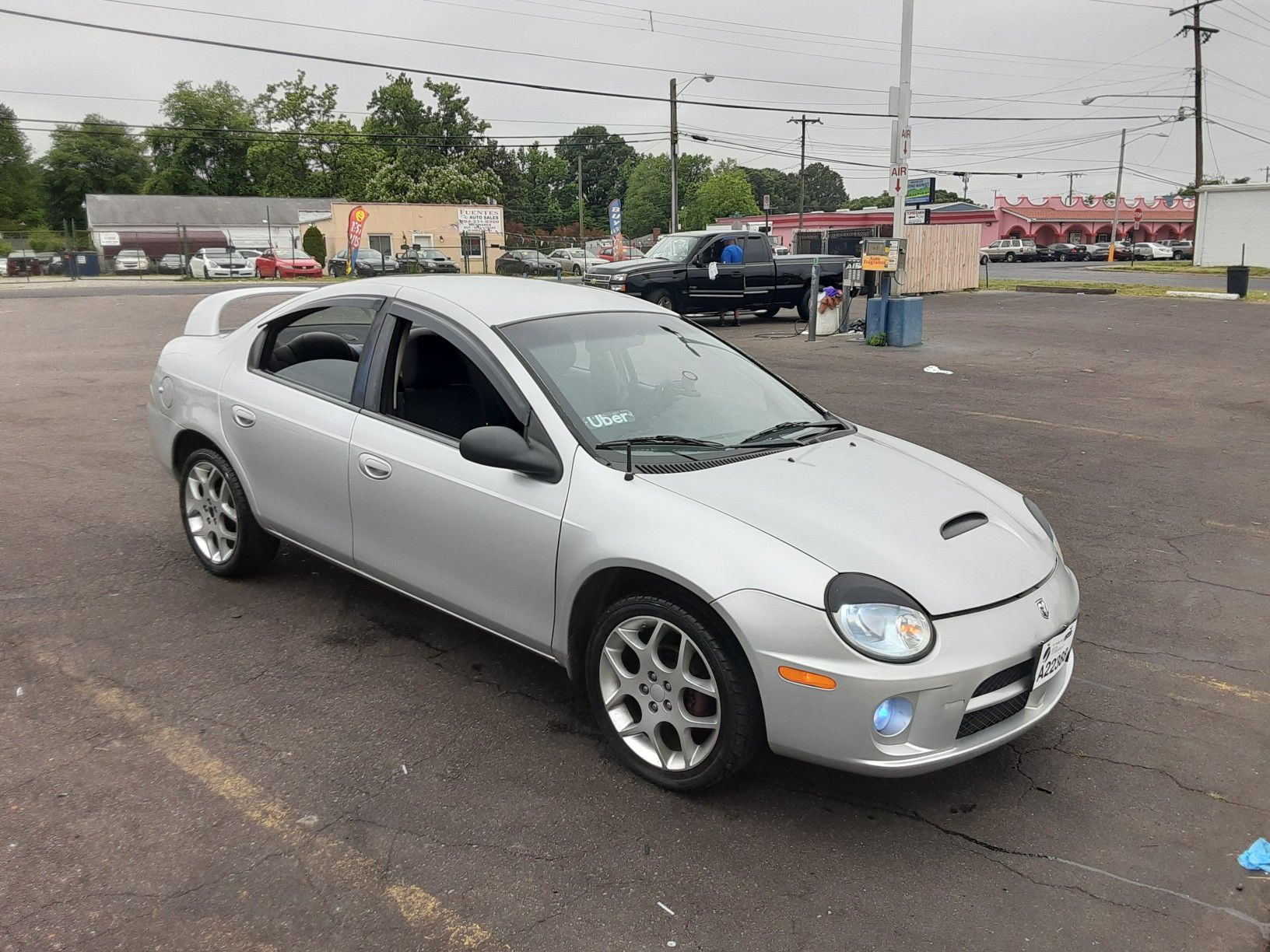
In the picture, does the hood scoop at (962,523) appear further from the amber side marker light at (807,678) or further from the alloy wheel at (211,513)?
the alloy wheel at (211,513)

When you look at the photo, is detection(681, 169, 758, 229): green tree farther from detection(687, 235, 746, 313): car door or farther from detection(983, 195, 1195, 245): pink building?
detection(687, 235, 746, 313): car door

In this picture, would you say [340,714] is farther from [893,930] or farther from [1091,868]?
[1091,868]

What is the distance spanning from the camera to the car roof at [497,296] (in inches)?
162

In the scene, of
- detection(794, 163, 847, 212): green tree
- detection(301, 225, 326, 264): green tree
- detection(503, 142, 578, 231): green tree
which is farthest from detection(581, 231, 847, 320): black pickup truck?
detection(794, 163, 847, 212): green tree

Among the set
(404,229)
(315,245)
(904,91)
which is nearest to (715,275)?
(904,91)

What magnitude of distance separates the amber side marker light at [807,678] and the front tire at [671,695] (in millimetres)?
135

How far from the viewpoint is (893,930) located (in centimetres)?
264

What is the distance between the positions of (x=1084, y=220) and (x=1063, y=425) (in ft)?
294

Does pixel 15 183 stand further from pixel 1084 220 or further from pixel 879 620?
pixel 879 620

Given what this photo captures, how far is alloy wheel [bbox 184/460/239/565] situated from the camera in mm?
4910

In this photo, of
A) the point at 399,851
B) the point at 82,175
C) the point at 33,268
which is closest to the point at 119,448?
the point at 399,851

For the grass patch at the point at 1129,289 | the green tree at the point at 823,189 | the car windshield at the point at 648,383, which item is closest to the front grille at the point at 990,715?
the car windshield at the point at 648,383

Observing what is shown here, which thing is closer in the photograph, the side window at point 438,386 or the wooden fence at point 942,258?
the side window at point 438,386

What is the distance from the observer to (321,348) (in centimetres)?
469
